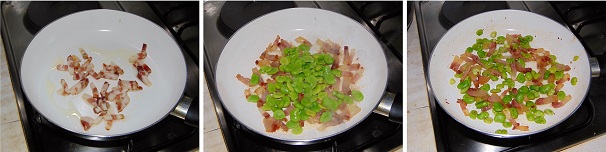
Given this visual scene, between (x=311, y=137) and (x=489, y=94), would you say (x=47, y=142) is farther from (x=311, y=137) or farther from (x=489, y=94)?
(x=489, y=94)

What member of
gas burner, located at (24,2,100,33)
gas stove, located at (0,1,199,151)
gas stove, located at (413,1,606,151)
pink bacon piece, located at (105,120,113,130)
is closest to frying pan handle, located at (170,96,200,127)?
gas stove, located at (0,1,199,151)

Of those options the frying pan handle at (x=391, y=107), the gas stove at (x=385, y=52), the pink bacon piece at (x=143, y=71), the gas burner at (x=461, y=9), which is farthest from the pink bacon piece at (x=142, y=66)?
the gas burner at (x=461, y=9)

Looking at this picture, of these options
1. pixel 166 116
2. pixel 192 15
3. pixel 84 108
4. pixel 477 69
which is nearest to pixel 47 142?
pixel 84 108

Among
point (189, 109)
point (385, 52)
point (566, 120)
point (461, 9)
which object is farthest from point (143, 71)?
point (566, 120)

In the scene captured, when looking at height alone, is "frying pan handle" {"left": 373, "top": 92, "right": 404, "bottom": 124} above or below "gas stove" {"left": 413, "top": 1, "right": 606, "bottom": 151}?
above

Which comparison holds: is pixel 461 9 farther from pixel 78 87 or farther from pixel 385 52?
pixel 78 87

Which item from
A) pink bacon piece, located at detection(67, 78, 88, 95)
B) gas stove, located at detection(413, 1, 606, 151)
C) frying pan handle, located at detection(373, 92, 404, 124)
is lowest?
gas stove, located at detection(413, 1, 606, 151)

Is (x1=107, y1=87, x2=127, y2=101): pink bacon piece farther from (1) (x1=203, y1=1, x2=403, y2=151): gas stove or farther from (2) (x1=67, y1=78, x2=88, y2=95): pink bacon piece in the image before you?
(1) (x1=203, y1=1, x2=403, y2=151): gas stove
